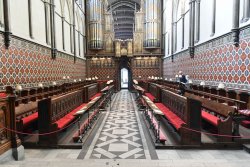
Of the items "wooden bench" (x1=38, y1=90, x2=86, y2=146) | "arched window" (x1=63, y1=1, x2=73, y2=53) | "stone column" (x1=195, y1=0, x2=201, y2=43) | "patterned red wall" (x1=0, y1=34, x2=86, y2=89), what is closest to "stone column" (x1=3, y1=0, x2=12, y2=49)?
"patterned red wall" (x1=0, y1=34, x2=86, y2=89)

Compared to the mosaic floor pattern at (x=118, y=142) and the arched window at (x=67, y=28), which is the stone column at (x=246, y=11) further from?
the arched window at (x=67, y=28)

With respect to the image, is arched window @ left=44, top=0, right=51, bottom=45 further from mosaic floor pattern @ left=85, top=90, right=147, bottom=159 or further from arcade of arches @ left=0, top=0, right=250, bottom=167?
mosaic floor pattern @ left=85, top=90, right=147, bottom=159

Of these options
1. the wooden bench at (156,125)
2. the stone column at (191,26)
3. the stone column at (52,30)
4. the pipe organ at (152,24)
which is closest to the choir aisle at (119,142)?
the wooden bench at (156,125)

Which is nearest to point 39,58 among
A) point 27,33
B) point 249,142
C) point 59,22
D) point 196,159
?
point 27,33

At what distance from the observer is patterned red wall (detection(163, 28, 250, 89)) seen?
6.25m

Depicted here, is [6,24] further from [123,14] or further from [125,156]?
[123,14]

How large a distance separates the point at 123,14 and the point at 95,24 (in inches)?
491

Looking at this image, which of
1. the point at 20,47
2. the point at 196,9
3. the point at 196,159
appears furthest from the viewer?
the point at 196,9

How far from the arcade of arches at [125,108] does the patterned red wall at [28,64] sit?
40mm

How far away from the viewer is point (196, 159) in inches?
145

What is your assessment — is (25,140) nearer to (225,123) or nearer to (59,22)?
(225,123)

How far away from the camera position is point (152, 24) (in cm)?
1902

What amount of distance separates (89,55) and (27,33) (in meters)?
11.2

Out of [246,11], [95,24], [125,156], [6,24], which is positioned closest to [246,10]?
[246,11]
